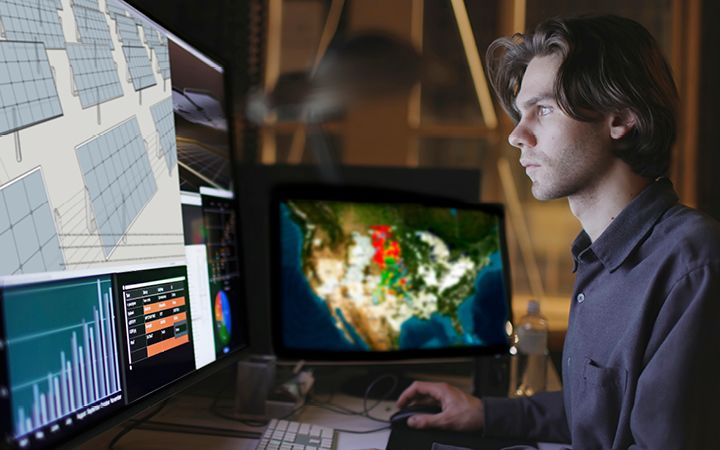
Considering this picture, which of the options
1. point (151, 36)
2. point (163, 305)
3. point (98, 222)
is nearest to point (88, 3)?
point (151, 36)

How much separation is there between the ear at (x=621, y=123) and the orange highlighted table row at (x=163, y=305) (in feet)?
2.08

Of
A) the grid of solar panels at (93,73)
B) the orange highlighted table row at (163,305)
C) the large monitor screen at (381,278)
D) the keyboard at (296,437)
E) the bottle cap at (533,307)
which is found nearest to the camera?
the grid of solar panels at (93,73)

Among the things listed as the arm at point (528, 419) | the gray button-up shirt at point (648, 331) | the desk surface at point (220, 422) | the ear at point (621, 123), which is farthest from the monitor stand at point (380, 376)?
the ear at point (621, 123)

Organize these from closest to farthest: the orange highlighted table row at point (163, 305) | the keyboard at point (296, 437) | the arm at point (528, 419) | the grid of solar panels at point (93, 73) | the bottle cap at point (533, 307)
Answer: the grid of solar panels at point (93, 73) < the orange highlighted table row at point (163, 305) < the keyboard at point (296, 437) < the arm at point (528, 419) < the bottle cap at point (533, 307)

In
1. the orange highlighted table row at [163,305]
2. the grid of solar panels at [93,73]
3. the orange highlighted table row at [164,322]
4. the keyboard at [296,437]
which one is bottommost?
the keyboard at [296,437]

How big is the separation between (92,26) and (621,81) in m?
0.65

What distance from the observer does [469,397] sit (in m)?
1.06

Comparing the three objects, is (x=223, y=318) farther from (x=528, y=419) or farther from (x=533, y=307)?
(x=533, y=307)

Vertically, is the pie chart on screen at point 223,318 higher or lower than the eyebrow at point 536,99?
lower

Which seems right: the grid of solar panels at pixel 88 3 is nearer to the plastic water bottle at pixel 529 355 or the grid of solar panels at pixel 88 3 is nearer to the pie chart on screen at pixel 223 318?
the pie chart on screen at pixel 223 318

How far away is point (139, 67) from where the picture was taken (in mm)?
821

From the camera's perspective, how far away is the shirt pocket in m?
0.76

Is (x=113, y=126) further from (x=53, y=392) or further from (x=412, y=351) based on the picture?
(x=412, y=351)

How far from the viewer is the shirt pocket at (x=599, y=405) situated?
0.76 metres
